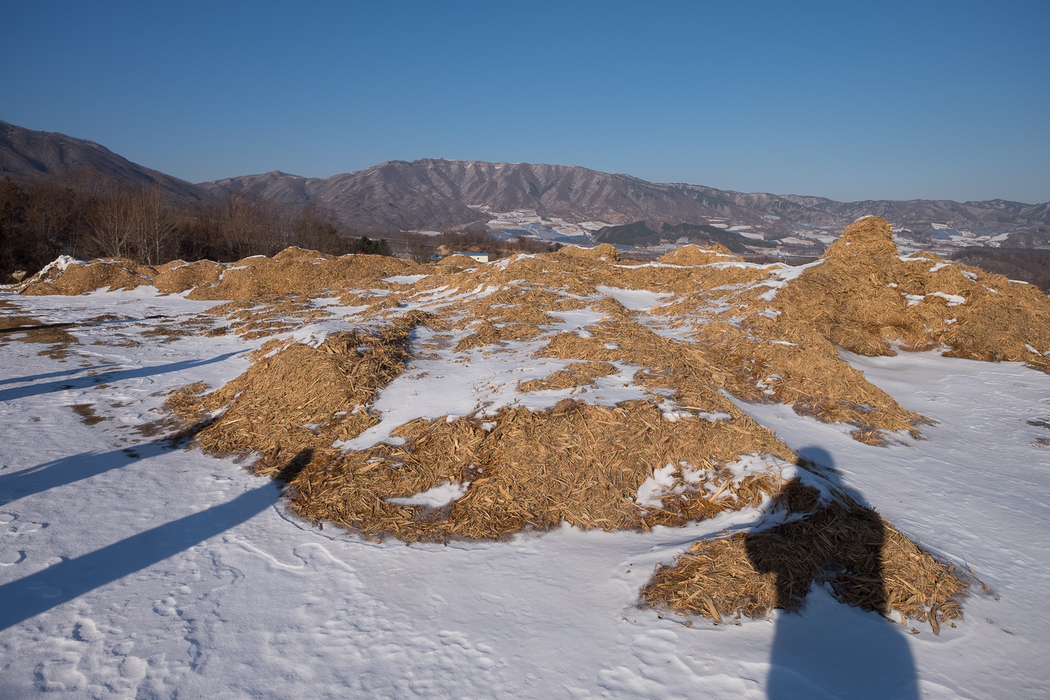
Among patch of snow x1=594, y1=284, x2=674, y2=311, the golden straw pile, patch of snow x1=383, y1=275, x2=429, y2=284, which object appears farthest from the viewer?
patch of snow x1=383, y1=275, x2=429, y2=284

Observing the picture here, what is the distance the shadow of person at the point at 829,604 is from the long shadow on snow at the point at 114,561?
14.6 feet

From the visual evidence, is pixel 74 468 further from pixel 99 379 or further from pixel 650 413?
pixel 650 413

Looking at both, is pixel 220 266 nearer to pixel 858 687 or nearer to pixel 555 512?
pixel 555 512

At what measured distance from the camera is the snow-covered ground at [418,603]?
2.80 m

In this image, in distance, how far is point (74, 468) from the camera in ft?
17.3

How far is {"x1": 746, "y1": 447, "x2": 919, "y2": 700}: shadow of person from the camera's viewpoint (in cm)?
278

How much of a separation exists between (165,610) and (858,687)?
437 centimetres

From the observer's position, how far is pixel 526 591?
360 centimetres

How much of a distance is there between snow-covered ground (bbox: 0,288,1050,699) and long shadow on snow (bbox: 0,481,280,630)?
0.02 metres

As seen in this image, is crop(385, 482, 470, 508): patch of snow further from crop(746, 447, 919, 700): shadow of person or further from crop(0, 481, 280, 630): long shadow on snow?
crop(746, 447, 919, 700): shadow of person

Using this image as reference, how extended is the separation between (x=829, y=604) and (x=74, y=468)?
23.9ft

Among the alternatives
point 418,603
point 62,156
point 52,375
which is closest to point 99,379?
point 52,375

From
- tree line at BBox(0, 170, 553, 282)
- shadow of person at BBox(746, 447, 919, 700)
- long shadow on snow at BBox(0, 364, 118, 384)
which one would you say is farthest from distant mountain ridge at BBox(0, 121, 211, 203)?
shadow of person at BBox(746, 447, 919, 700)

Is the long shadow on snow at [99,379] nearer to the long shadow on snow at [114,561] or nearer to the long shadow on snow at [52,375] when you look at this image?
the long shadow on snow at [52,375]
